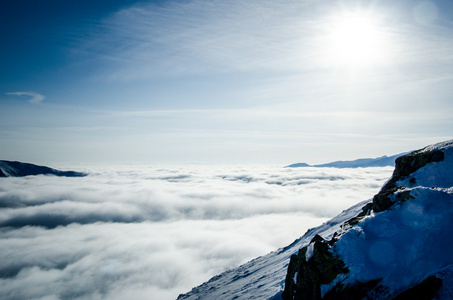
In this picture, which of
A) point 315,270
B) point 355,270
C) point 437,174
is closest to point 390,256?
point 355,270

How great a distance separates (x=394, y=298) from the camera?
8.12 m

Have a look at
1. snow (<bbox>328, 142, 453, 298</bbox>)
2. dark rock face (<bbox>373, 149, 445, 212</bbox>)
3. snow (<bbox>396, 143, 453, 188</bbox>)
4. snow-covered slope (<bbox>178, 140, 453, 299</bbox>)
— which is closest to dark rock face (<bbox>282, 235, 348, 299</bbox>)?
snow-covered slope (<bbox>178, 140, 453, 299</bbox>)

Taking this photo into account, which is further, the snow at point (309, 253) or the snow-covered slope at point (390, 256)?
the snow at point (309, 253)

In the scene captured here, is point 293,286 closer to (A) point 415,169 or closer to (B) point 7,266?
(A) point 415,169

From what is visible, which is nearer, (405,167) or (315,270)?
(315,270)

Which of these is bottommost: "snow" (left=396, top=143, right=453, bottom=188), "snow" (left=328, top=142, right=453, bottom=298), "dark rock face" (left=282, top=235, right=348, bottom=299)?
"dark rock face" (left=282, top=235, right=348, bottom=299)

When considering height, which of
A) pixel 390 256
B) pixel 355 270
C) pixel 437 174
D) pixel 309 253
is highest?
pixel 437 174

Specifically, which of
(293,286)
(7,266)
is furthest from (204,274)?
(7,266)

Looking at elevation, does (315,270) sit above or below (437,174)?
below

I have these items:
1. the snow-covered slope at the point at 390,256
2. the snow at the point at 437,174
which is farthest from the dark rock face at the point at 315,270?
the snow at the point at 437,174

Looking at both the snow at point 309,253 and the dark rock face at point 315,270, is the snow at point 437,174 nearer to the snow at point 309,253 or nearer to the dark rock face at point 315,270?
the dark rock face at point 315,270

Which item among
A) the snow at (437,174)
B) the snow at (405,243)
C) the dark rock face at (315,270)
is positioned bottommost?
the dark rock face at (315,270)

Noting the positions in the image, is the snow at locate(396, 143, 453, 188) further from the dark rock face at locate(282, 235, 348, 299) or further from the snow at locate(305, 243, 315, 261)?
the snow at locate(305, 243, 315, 261)

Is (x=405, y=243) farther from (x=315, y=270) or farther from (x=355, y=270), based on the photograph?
(x=315, y=270)
